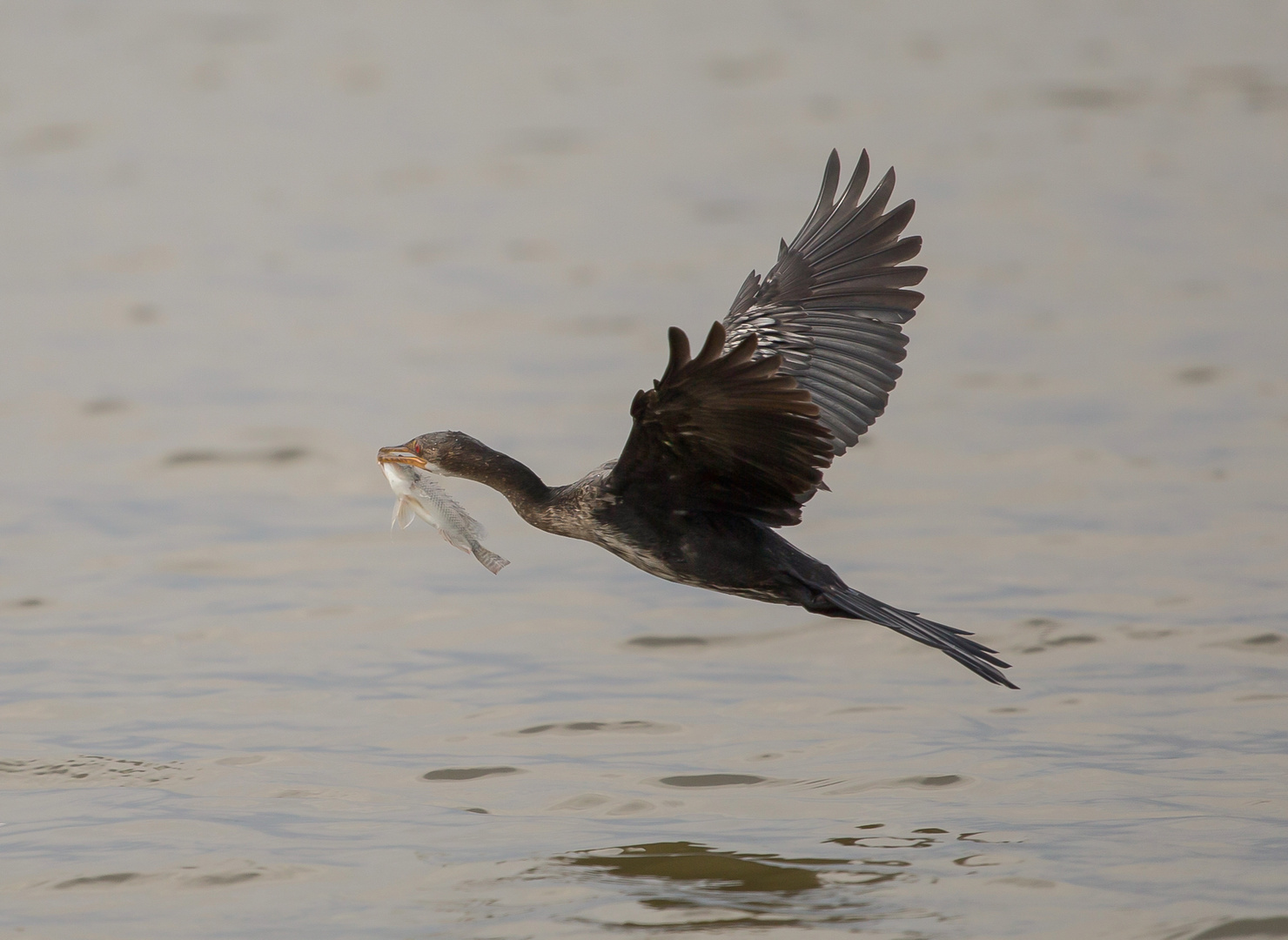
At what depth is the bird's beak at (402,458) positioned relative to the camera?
7.49m

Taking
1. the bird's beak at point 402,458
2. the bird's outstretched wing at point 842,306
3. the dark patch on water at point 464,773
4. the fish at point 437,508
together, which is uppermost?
the bird's outstretched wing at point 842,306

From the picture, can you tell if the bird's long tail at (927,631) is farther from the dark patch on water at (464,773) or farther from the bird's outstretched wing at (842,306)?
the dark patch on water at (464,773)

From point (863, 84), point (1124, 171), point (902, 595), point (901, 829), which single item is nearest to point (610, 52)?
point (863, 84)

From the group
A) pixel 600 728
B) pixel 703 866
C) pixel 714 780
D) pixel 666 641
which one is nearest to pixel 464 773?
pixel 600 728

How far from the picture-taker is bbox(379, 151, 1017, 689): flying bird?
20.4 ft

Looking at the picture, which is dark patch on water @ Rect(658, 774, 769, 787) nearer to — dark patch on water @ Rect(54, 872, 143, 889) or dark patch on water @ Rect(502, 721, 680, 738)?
dark patch on water @ Rect(502, 721, 680, 738)

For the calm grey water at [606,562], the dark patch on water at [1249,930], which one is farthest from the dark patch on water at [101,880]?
the dark patch on water at [1249,930]

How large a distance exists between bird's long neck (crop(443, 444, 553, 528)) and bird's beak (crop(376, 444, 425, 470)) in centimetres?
15

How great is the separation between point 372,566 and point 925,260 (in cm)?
667

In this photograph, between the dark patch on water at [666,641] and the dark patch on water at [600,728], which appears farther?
the dark patch on water at [666,641]

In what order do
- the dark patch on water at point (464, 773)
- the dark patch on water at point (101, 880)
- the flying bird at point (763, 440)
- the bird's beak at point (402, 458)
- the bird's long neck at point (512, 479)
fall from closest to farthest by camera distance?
1. the flying bird at point (763, 440)
2. the dark patch on water at point (101, 880)
3. the bird's long neck at point (512, 479)
4. the bird's beak at point (402, 458)
5. the dark patch on water at point (464, 773)

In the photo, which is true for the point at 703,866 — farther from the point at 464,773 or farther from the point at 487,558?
the point at 487,558

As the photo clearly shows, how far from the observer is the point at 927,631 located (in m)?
6.54

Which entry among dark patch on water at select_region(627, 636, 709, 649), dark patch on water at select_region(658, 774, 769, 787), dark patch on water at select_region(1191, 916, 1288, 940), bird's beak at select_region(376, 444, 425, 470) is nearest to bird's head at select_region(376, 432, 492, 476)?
bird's beak at select_region(376, 444, 425, 470)
